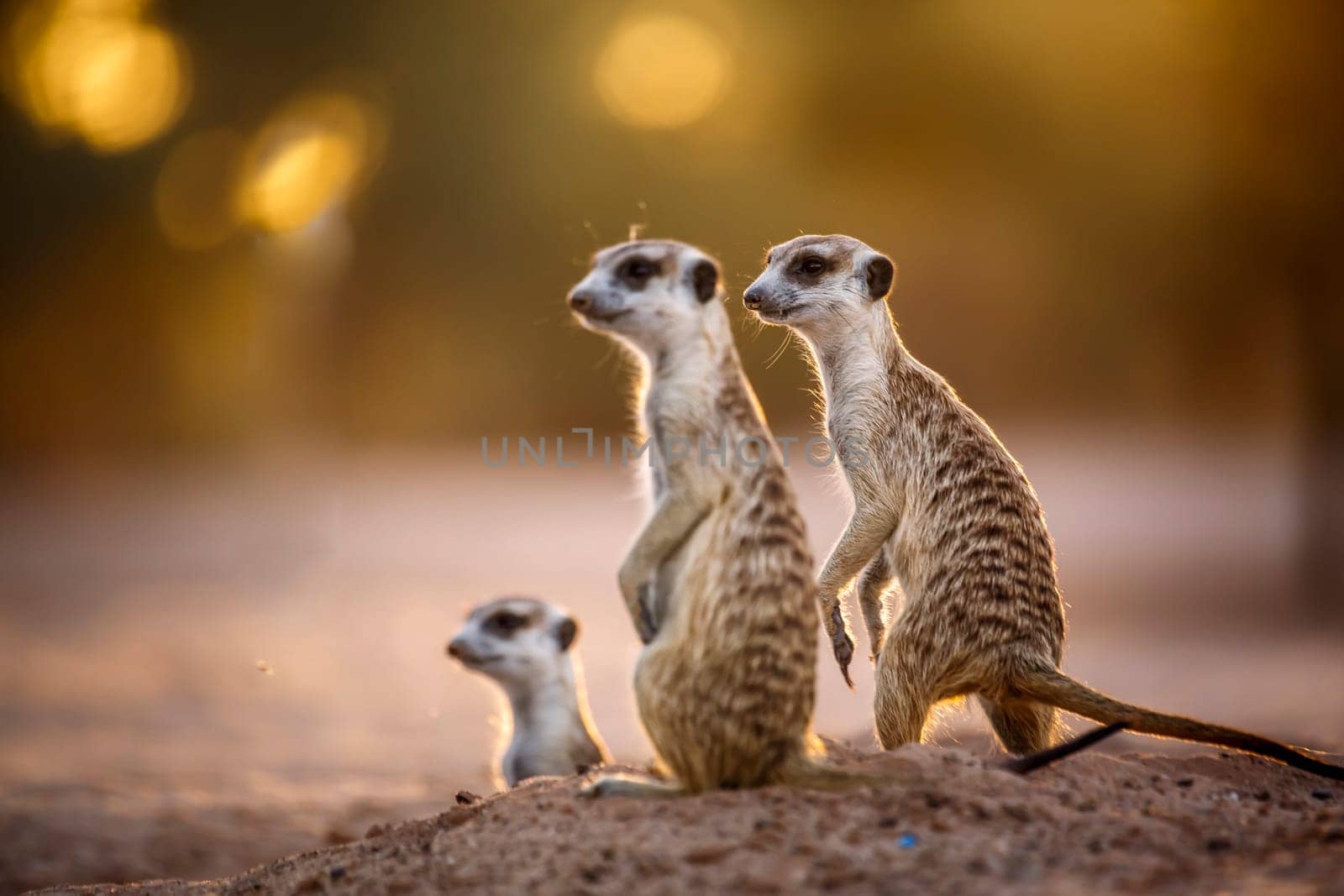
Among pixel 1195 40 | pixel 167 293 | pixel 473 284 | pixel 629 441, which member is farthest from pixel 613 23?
pixel 629 441

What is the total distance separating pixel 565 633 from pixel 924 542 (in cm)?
181

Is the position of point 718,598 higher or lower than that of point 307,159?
lower

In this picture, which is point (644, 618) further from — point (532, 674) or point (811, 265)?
point (532, 674)

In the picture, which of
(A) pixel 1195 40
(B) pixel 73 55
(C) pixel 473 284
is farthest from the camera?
(C) pixel 473 284

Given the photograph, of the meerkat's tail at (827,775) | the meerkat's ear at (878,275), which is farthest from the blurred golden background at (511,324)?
the meerkat's tail at (827,775)

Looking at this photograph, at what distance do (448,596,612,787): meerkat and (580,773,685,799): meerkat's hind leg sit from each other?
1720 millimetres

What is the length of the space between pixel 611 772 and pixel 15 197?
47.3 feet

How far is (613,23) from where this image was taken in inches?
601

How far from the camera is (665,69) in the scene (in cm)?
1423

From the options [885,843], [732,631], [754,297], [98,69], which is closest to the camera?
[885,843]

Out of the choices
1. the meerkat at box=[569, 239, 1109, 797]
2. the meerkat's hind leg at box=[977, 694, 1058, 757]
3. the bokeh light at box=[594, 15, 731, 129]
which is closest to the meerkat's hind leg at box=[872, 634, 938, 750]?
the meerkat's hind leg at box=[977, 694, 1058, 757]

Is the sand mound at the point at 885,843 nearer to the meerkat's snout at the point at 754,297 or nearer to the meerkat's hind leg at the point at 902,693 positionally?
the meerkat's hind leg at the point at 902,693

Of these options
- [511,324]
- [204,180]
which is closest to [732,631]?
[204,180]

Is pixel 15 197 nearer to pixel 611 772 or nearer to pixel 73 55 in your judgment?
pixel 73 55
